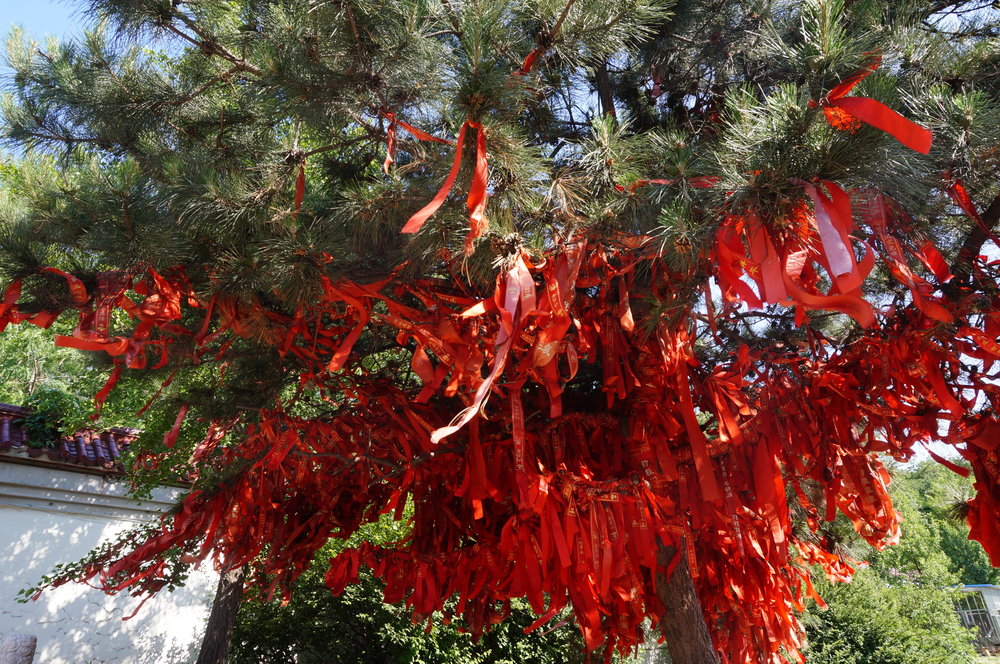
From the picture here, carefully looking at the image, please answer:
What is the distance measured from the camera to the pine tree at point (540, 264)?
1635mm

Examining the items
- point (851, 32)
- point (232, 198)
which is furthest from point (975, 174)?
point (232, 198)

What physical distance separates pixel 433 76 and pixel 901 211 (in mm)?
1433

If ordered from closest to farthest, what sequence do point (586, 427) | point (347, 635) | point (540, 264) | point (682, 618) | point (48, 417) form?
1. point (540, 264)
2. point (682, 618)
3. point (586, 427)
4. point (48, 417)
5. point (347, 635)

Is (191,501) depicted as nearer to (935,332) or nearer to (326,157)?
(326,157)

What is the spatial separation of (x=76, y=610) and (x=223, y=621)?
4.85 ft

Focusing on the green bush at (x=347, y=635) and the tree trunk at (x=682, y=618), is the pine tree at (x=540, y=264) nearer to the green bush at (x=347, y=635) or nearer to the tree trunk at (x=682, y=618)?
the tree trunk at (x=682, y=618)

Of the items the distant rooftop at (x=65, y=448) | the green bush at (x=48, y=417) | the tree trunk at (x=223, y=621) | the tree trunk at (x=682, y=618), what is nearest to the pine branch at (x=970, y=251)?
the tree trunk at (x=682, y=618)

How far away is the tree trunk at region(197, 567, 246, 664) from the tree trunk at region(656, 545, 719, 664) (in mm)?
2702

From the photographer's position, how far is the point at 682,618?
2.90 metres

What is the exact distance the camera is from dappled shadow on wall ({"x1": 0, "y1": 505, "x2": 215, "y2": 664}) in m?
4.69

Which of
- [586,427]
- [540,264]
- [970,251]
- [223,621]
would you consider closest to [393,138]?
[540,264]

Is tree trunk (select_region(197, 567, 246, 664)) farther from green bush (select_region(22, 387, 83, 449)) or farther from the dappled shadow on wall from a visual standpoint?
green bush (select_region(22, 387, 83, 449))

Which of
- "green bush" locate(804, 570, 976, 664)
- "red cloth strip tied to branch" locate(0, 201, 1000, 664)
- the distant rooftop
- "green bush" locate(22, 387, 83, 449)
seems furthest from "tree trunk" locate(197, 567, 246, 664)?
"green bush" locate(804, 570, 976, 664)

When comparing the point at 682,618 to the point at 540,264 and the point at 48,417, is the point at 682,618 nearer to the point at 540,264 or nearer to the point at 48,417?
the point at 540,264
